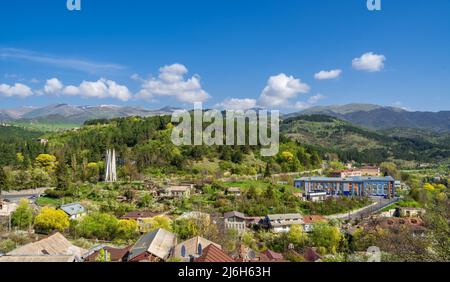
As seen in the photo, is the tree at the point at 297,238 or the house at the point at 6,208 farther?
the house at the point at 6,208

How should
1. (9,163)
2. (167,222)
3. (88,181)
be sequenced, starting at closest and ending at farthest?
(167,222) < (88,181) < (9,163)

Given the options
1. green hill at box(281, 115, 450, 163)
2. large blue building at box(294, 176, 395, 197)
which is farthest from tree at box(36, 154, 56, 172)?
green hill at box(281, 115, 450, 163)

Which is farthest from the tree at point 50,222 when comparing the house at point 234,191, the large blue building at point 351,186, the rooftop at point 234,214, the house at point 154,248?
the large blue building at point 351,186

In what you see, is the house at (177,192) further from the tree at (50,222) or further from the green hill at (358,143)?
the green hill at (358,143)

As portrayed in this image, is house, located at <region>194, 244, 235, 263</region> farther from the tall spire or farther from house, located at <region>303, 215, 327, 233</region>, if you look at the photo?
the tall spire

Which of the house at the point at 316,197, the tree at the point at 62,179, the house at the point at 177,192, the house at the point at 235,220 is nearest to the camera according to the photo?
the house at the point at 235,220

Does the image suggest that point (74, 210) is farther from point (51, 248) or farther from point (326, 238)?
point (326, 238)
